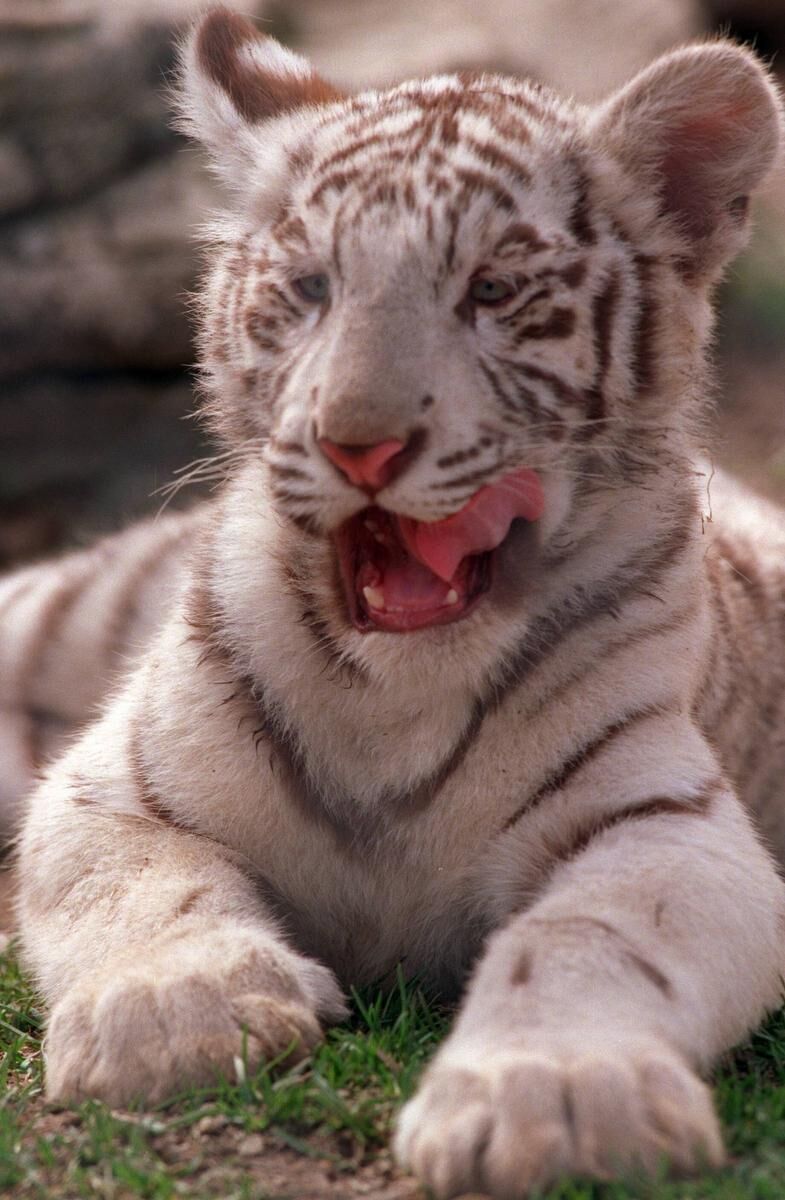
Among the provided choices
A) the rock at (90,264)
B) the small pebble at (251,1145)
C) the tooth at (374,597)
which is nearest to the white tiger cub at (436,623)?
the tooth at (374,597)

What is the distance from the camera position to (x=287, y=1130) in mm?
2438

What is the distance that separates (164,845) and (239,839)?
0.14 m

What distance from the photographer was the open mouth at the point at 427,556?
8.95ft

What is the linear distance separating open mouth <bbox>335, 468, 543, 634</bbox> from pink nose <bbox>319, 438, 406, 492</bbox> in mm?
153

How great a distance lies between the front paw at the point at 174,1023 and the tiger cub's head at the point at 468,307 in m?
0.60

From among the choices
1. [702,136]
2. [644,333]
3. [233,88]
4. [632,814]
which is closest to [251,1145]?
[632,814]

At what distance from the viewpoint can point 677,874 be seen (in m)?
2.68

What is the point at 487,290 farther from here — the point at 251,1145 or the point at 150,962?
the point at 251,1145

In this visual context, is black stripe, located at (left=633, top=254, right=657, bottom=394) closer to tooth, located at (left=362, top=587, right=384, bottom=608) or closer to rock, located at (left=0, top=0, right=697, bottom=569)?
tooth, located at (left=362, top=587, right=384, bottom=608)

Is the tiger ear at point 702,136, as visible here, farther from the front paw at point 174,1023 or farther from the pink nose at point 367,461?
the front paw at point 174,1023

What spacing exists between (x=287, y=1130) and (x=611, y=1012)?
50cm

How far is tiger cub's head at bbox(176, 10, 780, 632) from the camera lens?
2.64 meters

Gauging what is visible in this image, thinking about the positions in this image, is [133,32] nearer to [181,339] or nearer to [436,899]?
[181,339]

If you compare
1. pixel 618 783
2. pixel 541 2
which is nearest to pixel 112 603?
pixel 618 783
